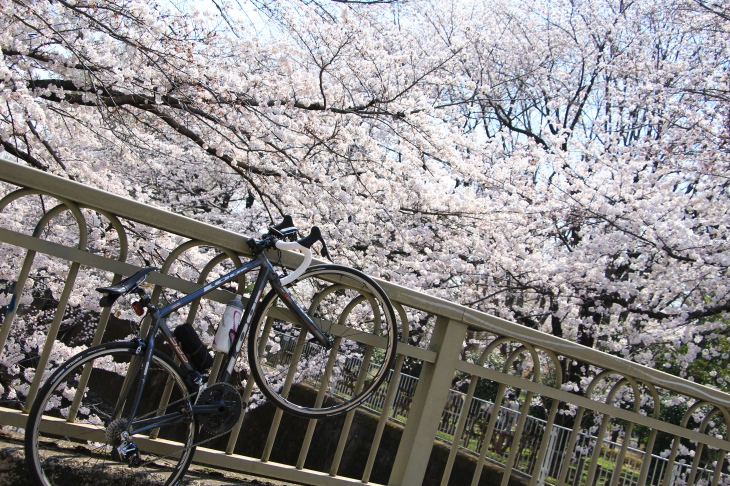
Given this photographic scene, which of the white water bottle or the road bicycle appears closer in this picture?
the road bicycle

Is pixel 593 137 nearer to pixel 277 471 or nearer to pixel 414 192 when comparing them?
pixel 414 192

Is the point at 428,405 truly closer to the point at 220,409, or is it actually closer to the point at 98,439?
the point at 220,409

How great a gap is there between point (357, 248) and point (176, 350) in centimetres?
822

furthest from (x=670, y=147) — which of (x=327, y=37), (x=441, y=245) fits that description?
(x=327, y=37)

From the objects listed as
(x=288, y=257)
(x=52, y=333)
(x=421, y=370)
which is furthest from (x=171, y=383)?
(x=421, y=370)

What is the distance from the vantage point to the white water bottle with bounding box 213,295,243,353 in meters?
2.75

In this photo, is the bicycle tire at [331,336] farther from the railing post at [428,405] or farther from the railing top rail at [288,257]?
the railing post at [428,405]

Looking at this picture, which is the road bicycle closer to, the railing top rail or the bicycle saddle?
the bicycle saddle

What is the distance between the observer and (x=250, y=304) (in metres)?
2.83

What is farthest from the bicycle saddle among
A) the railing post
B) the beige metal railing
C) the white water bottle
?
the railing post

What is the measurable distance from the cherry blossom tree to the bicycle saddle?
2.93 metres

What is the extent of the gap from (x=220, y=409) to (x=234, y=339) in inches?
11.8

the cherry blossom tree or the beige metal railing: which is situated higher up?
the cherry blossom tree

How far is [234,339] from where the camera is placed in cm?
279
